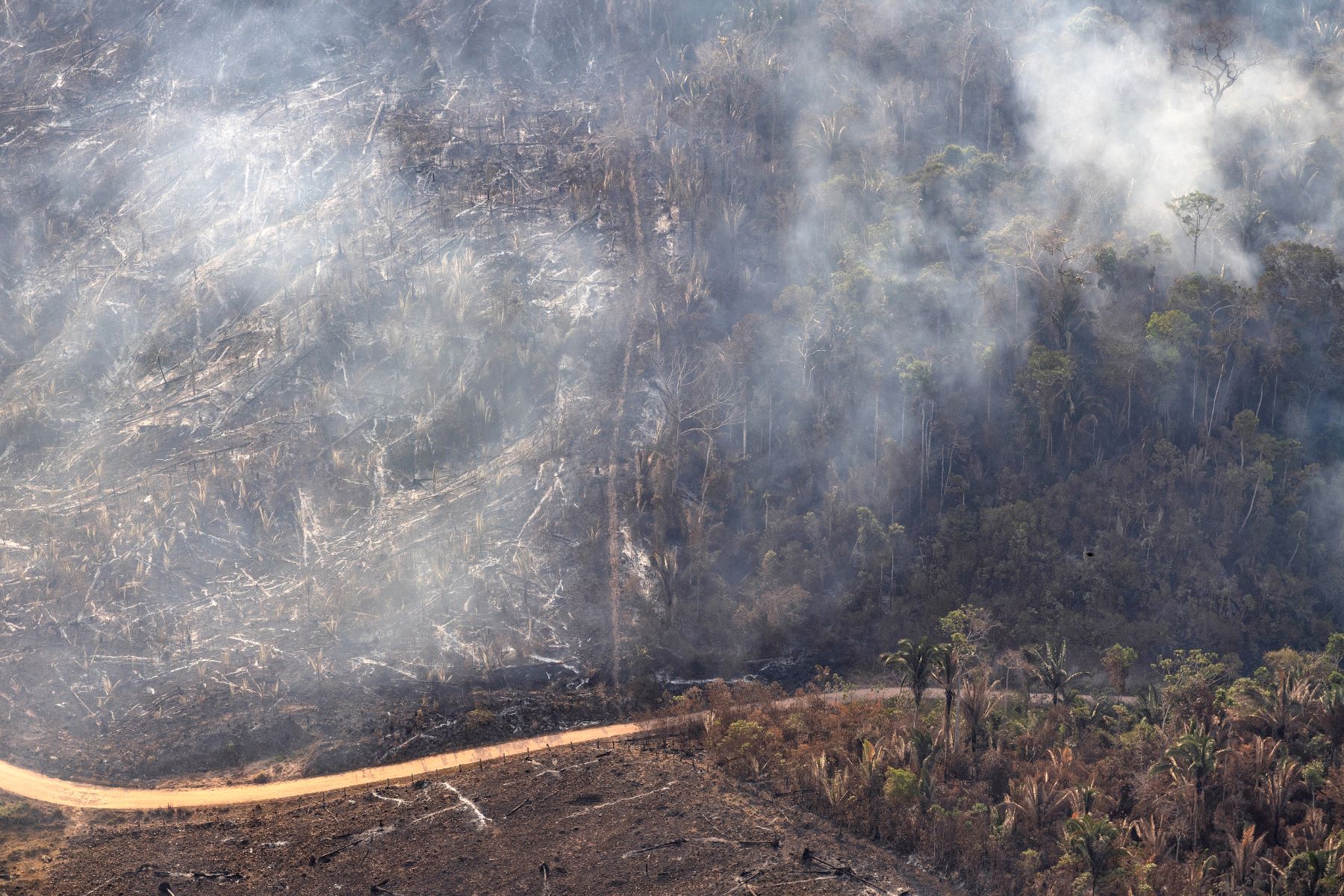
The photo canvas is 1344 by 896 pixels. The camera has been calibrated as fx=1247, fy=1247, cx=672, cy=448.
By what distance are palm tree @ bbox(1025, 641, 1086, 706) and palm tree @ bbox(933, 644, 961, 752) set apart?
12.1 ft

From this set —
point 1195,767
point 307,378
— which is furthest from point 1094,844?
point 307,378

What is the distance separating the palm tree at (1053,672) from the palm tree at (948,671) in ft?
12.1

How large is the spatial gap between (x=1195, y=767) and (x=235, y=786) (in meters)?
26.7

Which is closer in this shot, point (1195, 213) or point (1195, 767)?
point (1195, 767)

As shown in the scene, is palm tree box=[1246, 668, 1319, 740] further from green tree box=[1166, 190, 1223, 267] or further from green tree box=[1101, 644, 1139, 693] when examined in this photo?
green tree box=[1166, 190, 1223, 267]

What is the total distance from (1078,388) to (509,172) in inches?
1088

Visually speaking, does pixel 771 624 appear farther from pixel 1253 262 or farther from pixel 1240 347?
pixel 1253 262

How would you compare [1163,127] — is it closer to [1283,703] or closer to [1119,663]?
[1119,663]

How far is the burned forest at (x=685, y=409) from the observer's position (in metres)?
36.9

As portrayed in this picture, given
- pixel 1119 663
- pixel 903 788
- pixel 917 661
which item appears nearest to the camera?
pixel 903 788

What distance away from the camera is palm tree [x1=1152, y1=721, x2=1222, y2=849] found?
31562 mm

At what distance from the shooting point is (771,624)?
1741 inches

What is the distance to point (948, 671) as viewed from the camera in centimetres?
3519

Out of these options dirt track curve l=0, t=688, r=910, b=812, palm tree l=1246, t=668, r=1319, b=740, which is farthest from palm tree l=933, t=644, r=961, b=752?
palm tree l=1246, t=668, r=1319, b=740
